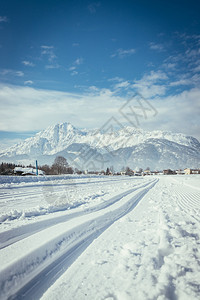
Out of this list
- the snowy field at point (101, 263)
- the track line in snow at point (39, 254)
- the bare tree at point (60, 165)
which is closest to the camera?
the snowy field at point (101, 263)

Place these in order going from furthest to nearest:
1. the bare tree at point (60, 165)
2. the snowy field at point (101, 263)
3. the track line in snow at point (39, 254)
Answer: the bare tree at point (60, 165) < the track line in snow at point (39, 254) < the snowy field at point (101, 263)

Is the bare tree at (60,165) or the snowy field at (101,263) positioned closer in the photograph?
the snowy field at (101,263)

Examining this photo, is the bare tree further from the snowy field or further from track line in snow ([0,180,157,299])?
the snowy field

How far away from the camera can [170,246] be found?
2713mm

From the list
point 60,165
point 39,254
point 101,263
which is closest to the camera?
point 101,263

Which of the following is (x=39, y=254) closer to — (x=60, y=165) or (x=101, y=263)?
(x=101, y=263)

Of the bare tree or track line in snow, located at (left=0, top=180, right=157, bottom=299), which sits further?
the bare tree

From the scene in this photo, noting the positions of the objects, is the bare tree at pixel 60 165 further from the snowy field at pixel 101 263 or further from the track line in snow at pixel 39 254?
the snowy field at pixel 101 263

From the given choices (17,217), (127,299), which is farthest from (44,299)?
(17,217)

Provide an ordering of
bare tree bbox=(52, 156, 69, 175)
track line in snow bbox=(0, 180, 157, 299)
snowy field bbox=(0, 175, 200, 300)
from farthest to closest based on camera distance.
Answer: bare tree bbox=(52, 156, 69, 175), track line in snow bbox=(0, 180, 157, 299), snowy field bbox=(0, 175, 200, 300)

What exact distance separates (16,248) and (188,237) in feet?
10.3

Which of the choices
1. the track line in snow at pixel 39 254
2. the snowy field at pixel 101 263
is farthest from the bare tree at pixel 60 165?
the snowy field at pixel 101 263

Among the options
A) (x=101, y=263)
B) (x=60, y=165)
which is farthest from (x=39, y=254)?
(x=60, y=165)

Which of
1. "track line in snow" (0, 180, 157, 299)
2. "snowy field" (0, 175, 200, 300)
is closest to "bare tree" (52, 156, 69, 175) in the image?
"track line in snow" (0, 180, 157, 299)
